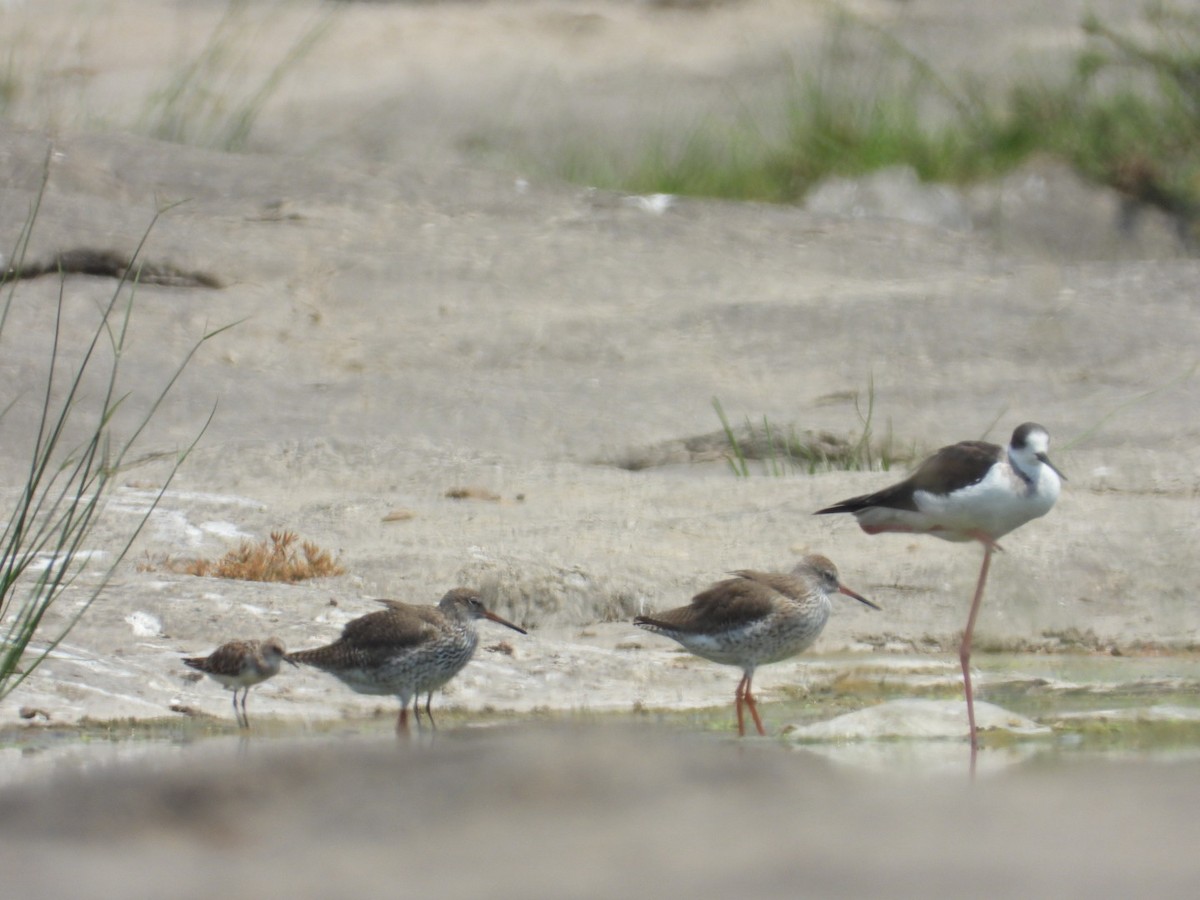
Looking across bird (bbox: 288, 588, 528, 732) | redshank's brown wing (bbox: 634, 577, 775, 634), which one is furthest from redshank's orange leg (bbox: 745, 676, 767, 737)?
bird (bbox: 288, 588, 528, 732)

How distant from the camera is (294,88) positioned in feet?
54.7

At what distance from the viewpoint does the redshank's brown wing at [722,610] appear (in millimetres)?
5059

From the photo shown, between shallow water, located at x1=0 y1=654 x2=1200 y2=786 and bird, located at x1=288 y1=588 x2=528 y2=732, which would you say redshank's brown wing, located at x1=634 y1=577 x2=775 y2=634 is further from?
bird, located at x1=288 y1=588 x2=528 y2=732

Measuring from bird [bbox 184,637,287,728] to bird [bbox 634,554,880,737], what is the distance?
1.04 metres

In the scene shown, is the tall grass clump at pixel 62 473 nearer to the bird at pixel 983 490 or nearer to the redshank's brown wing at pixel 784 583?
the redshank's brown wing at pixel 784 583

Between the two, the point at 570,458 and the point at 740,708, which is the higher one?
the point at 740,708

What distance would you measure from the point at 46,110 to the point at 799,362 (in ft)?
20.4

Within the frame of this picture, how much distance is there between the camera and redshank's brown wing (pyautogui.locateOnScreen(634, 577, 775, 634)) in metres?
5.06

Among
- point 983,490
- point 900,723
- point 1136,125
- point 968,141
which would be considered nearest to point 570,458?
point 983,490

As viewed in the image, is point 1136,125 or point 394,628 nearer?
point 394,628

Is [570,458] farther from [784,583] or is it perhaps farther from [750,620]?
[750,620]

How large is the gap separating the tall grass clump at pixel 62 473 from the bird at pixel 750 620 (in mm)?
1431

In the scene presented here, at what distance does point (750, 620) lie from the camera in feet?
16.5

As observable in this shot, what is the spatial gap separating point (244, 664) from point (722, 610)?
1269 mm
